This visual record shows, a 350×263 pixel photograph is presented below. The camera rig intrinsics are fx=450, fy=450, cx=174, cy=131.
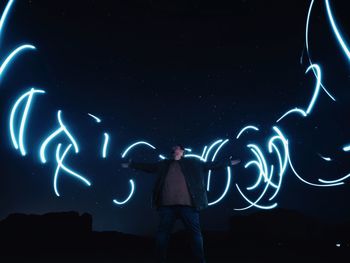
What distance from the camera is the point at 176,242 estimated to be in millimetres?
9789

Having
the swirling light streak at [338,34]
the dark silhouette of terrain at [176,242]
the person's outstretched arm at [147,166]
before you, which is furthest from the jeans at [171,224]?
the swirling light streak at [338,34]

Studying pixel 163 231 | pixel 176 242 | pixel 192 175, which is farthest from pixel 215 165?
pixel 176 242

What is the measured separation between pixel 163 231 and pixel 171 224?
0.14 meters

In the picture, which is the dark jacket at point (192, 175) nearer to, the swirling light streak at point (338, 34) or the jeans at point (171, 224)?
the jeans at point (171, 224)

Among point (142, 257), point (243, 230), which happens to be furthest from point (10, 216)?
point (243, 230)

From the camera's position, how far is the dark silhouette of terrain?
721 cm

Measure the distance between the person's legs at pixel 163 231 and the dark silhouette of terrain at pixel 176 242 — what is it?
177cm

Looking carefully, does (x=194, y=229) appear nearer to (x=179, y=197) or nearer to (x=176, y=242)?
(x=179, y=197)

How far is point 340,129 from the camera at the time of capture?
12023 millimetres

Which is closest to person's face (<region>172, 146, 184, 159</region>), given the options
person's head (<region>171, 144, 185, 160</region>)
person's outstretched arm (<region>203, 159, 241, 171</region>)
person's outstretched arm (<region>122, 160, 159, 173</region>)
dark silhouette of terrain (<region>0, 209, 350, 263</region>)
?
person's head (<region>171, 144, 185, 160</region>)

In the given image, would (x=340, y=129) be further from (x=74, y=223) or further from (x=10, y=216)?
(x=10, y=216)

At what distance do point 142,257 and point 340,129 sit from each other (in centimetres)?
721

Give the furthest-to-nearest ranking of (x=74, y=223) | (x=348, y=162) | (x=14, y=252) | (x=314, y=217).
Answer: (x=314, y=217) < (x=348, y=162) < (x=74, y=223) < (x=14, y=252)

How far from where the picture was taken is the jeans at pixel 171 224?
16.8 feet
